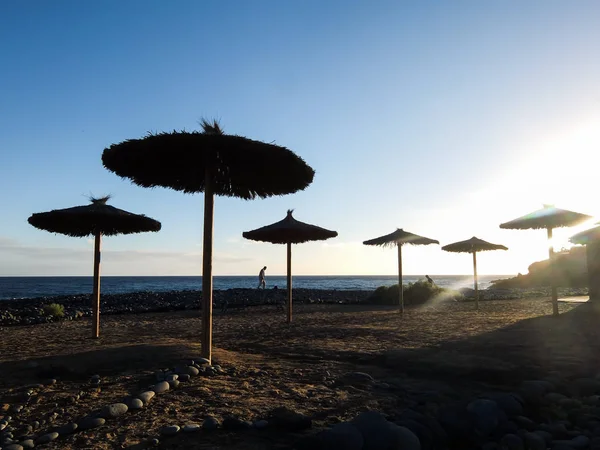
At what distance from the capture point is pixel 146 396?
13.3 ft

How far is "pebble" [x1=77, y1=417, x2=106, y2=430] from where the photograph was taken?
3.41 m

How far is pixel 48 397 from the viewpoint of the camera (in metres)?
4.32

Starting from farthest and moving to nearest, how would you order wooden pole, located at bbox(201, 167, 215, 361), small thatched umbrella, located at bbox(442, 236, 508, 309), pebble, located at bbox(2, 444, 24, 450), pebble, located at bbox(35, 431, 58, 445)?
small thatched umbrella, located at bbox(442, 236, 508, 309) → wooden pole, located at bbox(201, 167, 215, 361) → pebble, located at bbox(35, 431, 58, 445) → pebble, located at bbox(2, 444, 24, 450)

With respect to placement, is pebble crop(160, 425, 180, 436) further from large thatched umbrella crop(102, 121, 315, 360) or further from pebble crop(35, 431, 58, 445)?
large thatched umbrella crop(102, 121, 315, 360)

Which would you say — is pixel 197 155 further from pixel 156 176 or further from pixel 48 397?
pixel 48 397

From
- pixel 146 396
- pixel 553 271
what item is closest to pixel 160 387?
pixel 146 396

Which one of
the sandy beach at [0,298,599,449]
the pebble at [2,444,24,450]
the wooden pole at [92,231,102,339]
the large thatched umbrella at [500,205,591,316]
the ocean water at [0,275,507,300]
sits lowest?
the ocean water at [0,275,507,300]

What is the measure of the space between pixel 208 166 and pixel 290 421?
3.84m

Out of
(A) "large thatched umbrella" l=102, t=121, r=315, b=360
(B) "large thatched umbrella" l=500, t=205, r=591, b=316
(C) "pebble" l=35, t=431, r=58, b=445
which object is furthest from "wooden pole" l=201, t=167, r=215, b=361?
(B) "large thatched umbrella" l=500, t=205, r=591, b=316

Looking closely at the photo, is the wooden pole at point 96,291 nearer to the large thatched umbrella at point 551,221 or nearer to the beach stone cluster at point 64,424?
the beach stone cluster at point 64,424

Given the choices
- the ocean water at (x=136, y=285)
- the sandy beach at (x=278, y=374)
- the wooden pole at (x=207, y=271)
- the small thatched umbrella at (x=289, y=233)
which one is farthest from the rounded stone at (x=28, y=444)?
the ocean water at (x=136, y=285)

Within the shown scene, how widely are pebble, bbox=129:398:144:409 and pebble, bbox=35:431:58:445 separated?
0.69 metres

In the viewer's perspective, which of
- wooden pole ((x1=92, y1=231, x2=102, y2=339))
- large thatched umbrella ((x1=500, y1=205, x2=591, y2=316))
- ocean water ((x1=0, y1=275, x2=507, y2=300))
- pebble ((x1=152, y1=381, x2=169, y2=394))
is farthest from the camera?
ocean water ((x1=0, y1=275, x2=507, y2=300))

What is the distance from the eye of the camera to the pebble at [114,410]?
143 inches
